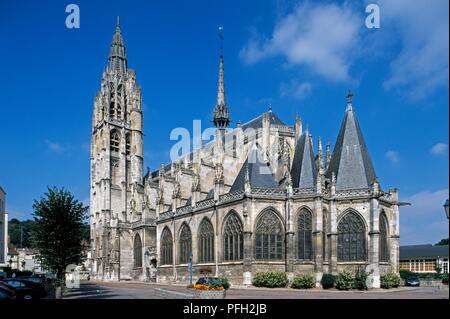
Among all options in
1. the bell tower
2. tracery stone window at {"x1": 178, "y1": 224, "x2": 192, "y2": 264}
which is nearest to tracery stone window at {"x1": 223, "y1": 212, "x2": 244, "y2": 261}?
tracery stone window at {"x1": 178, "y1": 224, "x2": 192, "y2": 264}

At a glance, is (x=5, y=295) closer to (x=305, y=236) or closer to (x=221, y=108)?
(x=305, y=236)

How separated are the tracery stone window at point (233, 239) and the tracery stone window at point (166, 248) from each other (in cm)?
1045

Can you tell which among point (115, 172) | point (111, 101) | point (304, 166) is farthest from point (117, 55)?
point (304, 166)

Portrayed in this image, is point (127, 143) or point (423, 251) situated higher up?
point (127, 143)

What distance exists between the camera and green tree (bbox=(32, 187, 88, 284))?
29797mm

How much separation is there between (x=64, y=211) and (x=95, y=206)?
4359 centimetres

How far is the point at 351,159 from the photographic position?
3981 cm

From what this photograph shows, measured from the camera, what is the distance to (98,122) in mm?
72812

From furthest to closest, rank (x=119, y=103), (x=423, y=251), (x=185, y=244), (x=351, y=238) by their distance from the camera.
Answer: (x=423, y=251)
(x=119, y=103)
(x=185, y=244)
(x=351, y=238)

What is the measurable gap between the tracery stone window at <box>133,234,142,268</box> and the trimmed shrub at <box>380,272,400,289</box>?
30.3 meters

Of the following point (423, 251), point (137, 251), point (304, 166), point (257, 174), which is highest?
point (304, 166)

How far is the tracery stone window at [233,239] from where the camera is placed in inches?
1515

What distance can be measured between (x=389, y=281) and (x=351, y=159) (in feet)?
33.9
